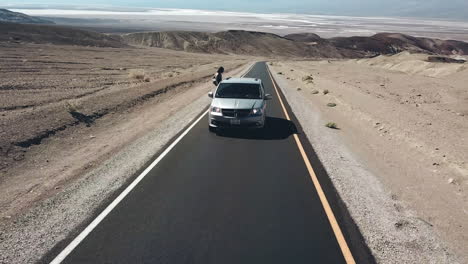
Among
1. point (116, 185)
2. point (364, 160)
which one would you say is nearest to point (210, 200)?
point (116, 185)

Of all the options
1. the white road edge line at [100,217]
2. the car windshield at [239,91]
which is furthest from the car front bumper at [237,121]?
the white road edge line at [100,217]

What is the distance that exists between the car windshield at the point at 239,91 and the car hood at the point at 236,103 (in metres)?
0.38

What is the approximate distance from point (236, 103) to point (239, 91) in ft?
3.69

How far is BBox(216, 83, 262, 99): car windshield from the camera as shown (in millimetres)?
14234

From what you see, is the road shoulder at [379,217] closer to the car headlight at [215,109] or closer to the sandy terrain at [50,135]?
the car headlight at [215,109]

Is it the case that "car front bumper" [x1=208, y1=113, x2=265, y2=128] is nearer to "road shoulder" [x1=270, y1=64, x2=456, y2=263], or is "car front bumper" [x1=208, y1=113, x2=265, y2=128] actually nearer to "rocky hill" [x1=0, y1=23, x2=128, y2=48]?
"road shoulder" [x1=270, y1=64, x2=456, y2=263]

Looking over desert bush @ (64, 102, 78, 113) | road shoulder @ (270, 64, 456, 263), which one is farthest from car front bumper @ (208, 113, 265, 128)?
desert bush @ (64, 102, 78, 113)

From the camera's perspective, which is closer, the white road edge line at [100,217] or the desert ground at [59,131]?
the white road edge line at [100,217]

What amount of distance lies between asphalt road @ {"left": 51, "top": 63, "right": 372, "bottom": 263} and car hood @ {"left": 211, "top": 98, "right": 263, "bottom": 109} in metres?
2.65

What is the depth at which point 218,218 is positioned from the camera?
22.6 feet

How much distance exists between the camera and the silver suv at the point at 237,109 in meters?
13.1

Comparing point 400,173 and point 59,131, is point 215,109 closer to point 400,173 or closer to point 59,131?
point 59,131

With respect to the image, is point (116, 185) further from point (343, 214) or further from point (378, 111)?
point (378, 111)

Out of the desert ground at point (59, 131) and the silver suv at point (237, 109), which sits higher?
the silver suv at point (237, 109)
